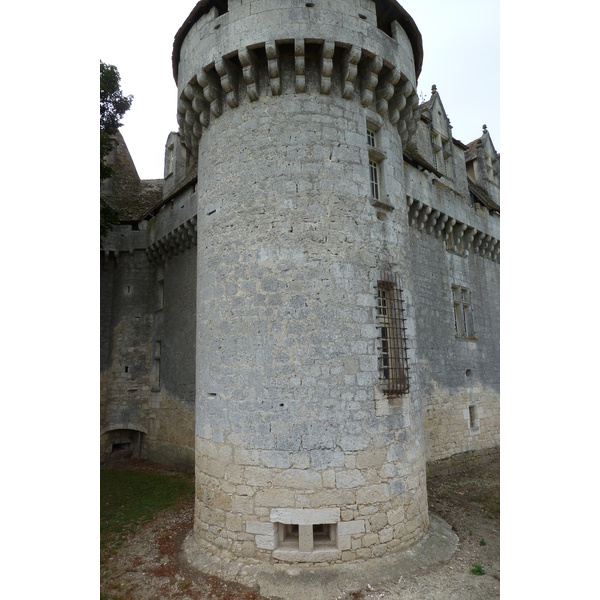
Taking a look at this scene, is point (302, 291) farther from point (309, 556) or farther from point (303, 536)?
point (309, 556)

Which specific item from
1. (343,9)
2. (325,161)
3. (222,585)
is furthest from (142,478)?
(343,9)

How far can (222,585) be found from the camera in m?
5.53

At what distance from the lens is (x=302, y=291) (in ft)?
20.9

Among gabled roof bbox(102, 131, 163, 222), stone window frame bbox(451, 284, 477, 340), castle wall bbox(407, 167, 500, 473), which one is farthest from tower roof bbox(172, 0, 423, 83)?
gabled roof bbox(102, 131, 163, 222)

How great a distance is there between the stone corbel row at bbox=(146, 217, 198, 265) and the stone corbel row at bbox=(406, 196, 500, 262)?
6.33 metres

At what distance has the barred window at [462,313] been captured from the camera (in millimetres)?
12938

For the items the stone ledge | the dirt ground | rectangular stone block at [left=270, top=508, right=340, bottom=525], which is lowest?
the dirt ground

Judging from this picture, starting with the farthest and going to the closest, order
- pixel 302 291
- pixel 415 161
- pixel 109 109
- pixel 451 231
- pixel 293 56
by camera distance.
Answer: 1. pixel 451 231
2. pixel 109 109
3. pixel 415 161
4. pixel 293 56
5. pixel 302 291

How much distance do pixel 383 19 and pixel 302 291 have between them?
224 inches

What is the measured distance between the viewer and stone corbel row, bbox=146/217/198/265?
1226cm

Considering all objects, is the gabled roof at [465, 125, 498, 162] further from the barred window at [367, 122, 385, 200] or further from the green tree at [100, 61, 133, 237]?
the green tree at [100, 61, 133, 237]

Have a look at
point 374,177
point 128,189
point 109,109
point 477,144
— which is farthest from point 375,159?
point 128,189

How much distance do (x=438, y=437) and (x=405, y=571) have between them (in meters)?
6.09

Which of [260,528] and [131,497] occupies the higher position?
[260,528]
